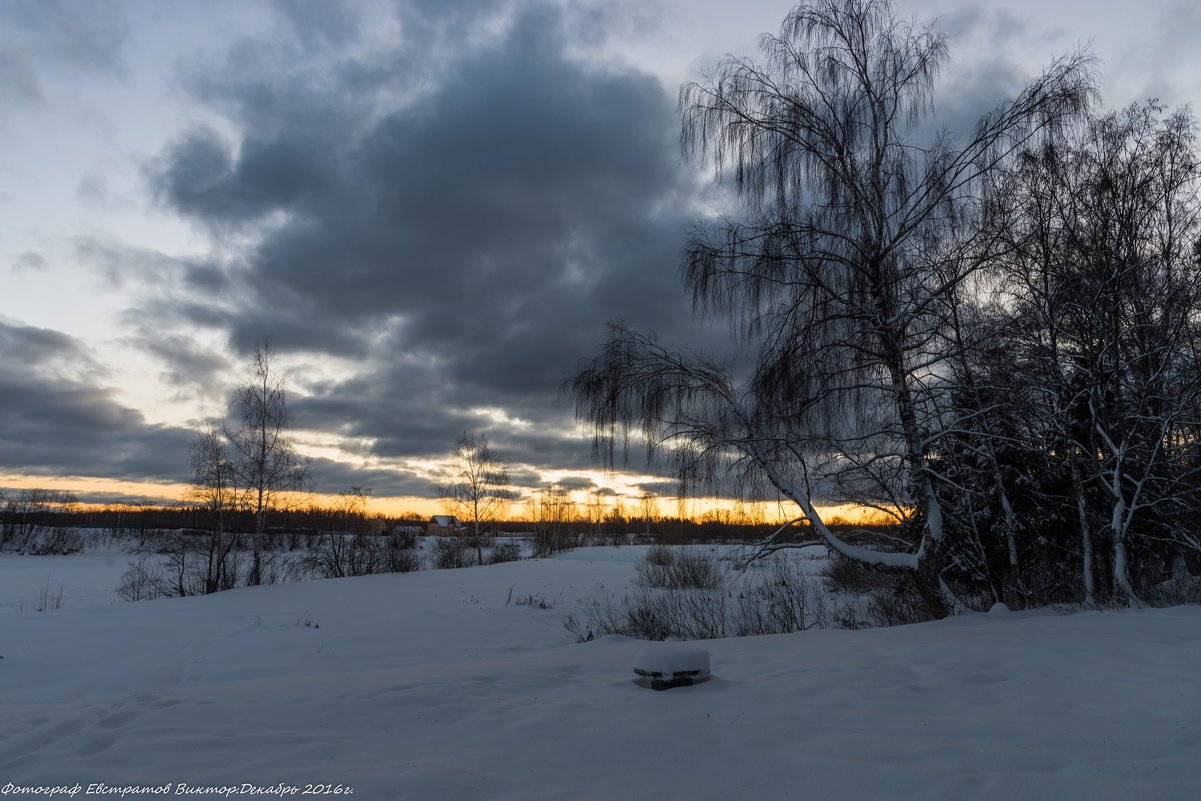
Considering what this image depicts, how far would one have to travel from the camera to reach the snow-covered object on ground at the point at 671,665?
5824mm

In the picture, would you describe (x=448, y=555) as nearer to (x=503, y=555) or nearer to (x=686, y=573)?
(x=503, y=555)

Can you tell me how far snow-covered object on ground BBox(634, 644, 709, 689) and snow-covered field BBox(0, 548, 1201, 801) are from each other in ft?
0.55

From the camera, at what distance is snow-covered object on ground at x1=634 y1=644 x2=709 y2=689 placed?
19.1 ft

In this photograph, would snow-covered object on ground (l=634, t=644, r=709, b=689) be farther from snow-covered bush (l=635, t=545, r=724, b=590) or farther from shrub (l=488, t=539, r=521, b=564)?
shrub (l=488, t=539, r=521, b=564)

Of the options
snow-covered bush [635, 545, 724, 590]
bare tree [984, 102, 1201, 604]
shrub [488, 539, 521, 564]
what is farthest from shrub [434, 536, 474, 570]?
bare tree [984, 102, 1201, 604]

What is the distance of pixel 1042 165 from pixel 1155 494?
555cm

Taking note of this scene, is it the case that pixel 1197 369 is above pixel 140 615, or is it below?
above

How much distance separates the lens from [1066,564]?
12727 mm

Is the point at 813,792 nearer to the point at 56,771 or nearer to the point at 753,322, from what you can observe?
the point at 56,771

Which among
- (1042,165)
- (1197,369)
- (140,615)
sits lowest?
(140,615)

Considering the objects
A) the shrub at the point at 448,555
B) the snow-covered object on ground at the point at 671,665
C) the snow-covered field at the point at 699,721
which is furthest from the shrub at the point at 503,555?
the snow-covered object on ground at the point at 671,665

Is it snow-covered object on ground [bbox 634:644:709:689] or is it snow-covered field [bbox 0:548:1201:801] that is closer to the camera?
snow-covered field [bbox 0:548:1201:801]

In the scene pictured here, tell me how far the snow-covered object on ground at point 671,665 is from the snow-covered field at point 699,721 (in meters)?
0.17

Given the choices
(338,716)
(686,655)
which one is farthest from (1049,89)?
(338,716)
